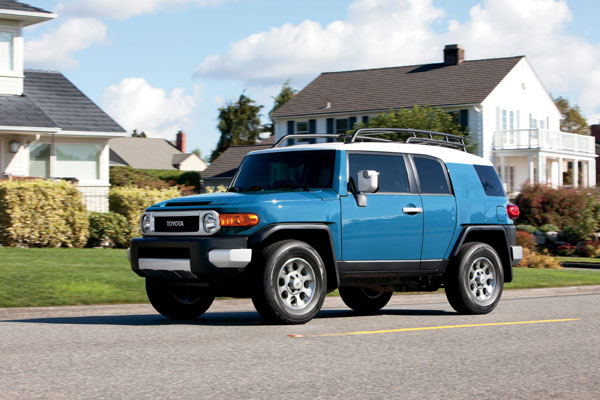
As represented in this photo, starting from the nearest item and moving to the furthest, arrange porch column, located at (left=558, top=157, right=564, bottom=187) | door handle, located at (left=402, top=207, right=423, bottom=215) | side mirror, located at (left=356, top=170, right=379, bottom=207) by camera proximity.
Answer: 1. side mirror, located at (left=356, top=170, right=379, bottom=207)
2. door handle, located at (left=402, top=207, right=423, bottom=215)
3. porch column, located at (left=558, top=157, right=564, bottom=187)

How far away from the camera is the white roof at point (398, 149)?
35.7 ft

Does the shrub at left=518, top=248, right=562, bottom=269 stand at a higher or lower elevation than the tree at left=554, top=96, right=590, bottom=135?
lower

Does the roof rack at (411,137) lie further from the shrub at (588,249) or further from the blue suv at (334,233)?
the shrub at (588,249)

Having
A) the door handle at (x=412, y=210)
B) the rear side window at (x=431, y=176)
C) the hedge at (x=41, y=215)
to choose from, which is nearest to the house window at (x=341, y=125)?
the hedge at (x=41, y=215)

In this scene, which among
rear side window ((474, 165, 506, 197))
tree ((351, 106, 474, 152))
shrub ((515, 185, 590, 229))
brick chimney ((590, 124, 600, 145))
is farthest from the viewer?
brick chimney ((590, 124, 600, 145))

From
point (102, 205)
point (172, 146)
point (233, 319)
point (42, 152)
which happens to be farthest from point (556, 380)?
point (172, 146)

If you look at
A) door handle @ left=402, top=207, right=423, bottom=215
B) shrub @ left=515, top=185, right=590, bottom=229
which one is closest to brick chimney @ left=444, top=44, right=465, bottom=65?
shrub @ left=515, top=185, right=590, bottom=229

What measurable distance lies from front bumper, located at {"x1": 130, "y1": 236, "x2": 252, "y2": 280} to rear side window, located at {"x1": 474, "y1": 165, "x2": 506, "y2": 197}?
13.8 ft

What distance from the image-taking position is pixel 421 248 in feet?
37.0

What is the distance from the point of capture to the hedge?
A: 1920 cm

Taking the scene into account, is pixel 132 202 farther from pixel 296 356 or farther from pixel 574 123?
pixel 574 123

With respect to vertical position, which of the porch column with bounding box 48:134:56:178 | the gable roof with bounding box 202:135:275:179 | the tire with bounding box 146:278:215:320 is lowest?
the tire with bounding box 146:278:215:320

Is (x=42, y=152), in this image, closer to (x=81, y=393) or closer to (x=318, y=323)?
(x=318, y=323)

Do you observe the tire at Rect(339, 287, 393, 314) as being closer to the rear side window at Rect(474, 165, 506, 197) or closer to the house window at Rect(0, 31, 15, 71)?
the rear side window at Rect(474, 165, 506, 197)
